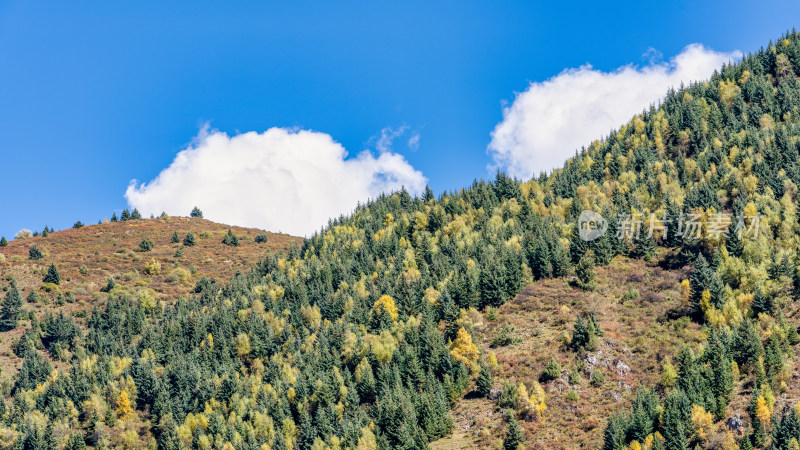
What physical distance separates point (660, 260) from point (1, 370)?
12976 centimetres

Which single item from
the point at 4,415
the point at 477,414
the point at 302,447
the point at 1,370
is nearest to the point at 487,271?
the point at 477,414

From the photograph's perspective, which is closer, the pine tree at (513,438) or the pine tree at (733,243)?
the pine tree at (513,438)

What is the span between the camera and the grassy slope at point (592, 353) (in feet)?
307

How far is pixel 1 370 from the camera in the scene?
144 m

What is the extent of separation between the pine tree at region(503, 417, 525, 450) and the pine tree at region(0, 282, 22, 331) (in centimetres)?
12487

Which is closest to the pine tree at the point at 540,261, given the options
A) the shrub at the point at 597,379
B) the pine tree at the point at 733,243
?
the pine tree at the point at 733,243

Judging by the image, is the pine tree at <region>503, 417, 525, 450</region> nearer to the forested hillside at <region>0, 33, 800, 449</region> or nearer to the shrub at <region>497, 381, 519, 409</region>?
the forested hillside at <region>0, 33, 800, 449</region>

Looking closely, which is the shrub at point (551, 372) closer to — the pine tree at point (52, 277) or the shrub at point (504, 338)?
the shrub at point (504, 338)

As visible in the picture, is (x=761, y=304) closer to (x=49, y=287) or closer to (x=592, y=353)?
(x=592, y=353)

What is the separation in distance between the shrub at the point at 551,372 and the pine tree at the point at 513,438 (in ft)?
43.2

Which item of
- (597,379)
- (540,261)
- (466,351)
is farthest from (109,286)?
(597,379)

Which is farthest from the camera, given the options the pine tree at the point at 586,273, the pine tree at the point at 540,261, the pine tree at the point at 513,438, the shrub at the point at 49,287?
the shrub at the point at 49,287

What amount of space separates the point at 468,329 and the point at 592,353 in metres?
20.5

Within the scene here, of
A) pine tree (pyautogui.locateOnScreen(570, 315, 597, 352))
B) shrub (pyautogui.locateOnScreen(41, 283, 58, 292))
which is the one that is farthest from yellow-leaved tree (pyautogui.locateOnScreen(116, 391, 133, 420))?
shrub (pyautogui.locateOnScreen(41, 283, 58, 292))
